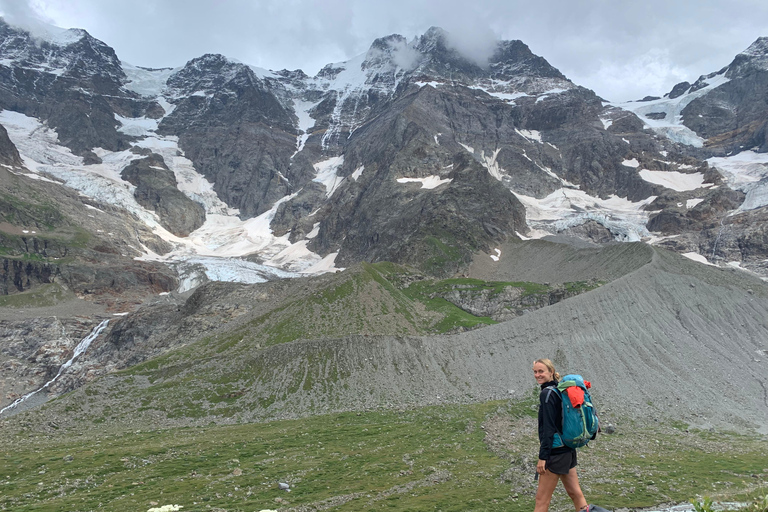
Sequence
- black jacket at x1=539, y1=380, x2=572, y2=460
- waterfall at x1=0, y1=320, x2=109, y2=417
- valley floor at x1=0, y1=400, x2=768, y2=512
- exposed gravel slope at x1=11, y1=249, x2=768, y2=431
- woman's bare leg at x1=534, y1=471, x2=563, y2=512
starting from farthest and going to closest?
waterfall at x1=0, y1=320, x2=109, y2=417 < exposed gravel slope at x1=11, y1=249, x2=768, y2=431 < valley floor at x1=0, y1=400, x2=768, y2=512 < woman's bare leg at x1=534, y1=471, x2=563, y2=512 < black jacket at x1=539, y1=380, x2=572, y2=460

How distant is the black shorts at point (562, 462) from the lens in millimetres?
10336

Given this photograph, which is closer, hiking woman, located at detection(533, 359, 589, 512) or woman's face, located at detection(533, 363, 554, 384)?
hiking woman, located at detection(533, 359, 589, 512)

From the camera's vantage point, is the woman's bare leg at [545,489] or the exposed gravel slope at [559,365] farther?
the exposed gravel slope at [559,365]

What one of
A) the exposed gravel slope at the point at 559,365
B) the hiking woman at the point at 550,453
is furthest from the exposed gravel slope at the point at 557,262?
the hiking woman at the point at 550,453

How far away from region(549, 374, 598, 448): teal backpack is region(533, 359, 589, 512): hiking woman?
17cm

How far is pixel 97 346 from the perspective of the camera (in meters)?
123

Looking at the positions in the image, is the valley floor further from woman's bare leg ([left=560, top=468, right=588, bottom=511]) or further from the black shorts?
the black shorts

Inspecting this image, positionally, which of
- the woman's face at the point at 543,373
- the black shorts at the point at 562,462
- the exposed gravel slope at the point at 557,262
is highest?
the exposed gravel slope at the point at 557,262

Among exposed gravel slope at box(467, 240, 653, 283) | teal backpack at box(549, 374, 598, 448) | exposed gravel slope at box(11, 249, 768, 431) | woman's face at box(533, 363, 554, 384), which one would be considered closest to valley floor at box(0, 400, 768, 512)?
exposed gravel slope at box(11, 249, 768, 431)

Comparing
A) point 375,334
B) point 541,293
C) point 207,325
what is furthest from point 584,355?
point 207,325

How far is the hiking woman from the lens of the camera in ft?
33.9

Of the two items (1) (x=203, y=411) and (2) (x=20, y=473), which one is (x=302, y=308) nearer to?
(1) (x=203, y=411)


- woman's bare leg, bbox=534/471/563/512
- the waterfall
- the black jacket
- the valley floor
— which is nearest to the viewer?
the black jacket

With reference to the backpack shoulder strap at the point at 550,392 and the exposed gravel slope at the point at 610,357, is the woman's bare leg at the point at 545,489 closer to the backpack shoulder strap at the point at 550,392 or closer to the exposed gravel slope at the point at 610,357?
the backpack shoulder strap at the point at 550,392
